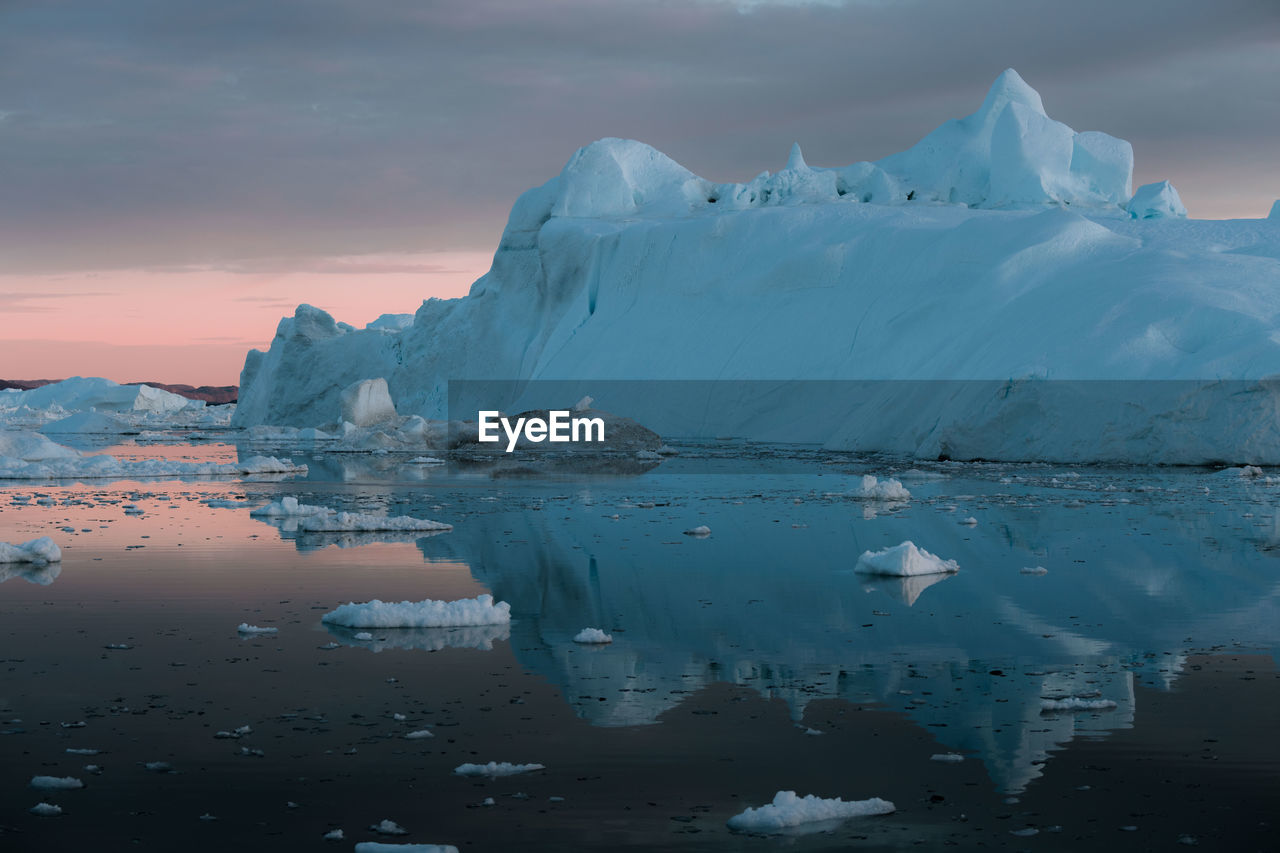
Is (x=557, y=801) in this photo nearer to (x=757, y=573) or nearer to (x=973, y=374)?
(x=757, y=573)

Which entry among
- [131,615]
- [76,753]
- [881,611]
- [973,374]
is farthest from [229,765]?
[973,374]

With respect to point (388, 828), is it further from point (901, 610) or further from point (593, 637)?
point (901, 610)

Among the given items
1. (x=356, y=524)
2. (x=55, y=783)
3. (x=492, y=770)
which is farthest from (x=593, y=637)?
(x=356, y=524)

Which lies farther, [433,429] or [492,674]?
[433,429]

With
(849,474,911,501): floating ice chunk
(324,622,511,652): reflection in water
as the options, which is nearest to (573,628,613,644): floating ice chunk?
(324,622,511,652): reflection in water

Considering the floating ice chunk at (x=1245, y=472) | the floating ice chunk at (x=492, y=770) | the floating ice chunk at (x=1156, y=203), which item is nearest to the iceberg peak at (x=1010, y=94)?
the floating ice chunk at (x=1156, y=203)

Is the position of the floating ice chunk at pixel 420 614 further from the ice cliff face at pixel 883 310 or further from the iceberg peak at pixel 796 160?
the iceberg peak at pixel 796 160
